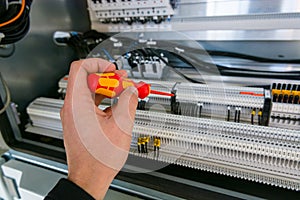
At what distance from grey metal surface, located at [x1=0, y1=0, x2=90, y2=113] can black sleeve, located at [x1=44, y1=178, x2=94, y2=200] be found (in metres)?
0.78

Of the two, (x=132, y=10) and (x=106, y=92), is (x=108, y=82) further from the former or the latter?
(x=132, y=10)

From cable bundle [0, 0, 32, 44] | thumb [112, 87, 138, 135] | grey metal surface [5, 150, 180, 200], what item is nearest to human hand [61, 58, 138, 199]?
thumb [112, 87, 138, 135]

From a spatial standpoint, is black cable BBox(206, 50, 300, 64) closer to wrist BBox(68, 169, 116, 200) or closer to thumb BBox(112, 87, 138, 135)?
thumb BBox(112, 87, 138, 135)

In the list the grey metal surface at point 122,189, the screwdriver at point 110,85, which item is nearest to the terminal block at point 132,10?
the screwdriver at point 110,85

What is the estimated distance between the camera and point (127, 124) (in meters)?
0.54

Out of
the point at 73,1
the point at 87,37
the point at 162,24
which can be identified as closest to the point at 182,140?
the point at 162,24

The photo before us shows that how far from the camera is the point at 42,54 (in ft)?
3.91

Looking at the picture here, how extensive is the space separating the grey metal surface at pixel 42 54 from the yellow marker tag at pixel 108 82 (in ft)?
2.43

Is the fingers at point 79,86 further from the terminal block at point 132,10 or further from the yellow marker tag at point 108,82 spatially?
the terminal block at point 132,10

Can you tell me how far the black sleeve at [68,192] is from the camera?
1.62 feet

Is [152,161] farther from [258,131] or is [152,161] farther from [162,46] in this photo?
[162,46]

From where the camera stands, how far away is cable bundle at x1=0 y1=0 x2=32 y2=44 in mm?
882

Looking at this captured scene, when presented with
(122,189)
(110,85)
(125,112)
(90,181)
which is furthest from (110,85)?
(122,189)

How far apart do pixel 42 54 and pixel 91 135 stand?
2.92 feet
